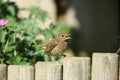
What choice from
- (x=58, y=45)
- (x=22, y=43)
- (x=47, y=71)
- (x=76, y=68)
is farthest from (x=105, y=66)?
(x=22, y=43)

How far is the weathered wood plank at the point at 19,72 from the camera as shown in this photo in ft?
14.4

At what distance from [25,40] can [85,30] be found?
6533 millimetres

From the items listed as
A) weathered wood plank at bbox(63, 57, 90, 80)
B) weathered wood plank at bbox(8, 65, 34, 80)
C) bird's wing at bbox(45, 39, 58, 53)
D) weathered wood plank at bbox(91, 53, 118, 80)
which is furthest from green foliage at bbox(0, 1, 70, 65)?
weathered wood plank at bbox(91, 53, 118, 80)

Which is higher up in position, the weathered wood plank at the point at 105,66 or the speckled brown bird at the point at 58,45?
the speckled brown bird at the point at 58,45

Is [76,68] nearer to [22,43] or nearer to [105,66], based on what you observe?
[105,66]

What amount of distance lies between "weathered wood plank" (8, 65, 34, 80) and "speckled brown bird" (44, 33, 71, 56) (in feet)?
2.57

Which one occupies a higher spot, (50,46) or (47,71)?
(50,46)

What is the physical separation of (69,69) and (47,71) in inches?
6.0

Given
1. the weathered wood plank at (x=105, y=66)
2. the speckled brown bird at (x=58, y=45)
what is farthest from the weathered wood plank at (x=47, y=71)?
the speckled brown bird at (x=58, y=45)

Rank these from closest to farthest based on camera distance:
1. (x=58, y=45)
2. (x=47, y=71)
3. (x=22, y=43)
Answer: (x=47, y=71), (x=58, y=45), (x=22, y=43)

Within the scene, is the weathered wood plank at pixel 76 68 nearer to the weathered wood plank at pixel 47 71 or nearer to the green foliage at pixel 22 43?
the weathered wood plank at pixel 47 71

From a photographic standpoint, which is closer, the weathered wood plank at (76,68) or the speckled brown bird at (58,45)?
the weathered wood plank at (76,68)

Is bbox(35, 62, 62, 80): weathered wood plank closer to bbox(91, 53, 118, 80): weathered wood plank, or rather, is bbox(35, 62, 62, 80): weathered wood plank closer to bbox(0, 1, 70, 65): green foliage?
bbox(91, 53, 118, 80): weathered wood plank

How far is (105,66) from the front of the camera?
4.44m
